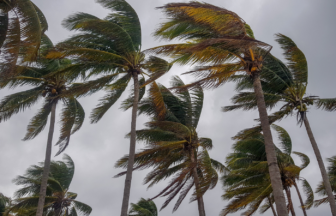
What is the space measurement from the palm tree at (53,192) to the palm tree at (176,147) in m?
7.17

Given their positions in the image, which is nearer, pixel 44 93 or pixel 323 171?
pixel 323 171

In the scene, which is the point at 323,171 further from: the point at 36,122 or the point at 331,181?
the point at 36,122

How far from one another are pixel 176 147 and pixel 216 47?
23.0 ft

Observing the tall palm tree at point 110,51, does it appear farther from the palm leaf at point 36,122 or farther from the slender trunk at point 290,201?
the slender trunk at point 290,201

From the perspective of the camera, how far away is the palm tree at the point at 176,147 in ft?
48.7

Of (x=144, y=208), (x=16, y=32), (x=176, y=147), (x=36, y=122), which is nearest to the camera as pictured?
(x=16, y=32)

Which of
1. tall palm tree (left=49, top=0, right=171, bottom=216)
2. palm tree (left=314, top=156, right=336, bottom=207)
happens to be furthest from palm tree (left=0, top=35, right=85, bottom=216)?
palm tree (left=314, top=156, right=336, bottom=207)

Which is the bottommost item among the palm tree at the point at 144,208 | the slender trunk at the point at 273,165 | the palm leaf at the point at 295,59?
the slender trunk at the point at 273,165

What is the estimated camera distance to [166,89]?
1390 centimetres

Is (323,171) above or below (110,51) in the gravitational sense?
below

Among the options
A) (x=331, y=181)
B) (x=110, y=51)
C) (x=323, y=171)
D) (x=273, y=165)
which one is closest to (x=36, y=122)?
(x=110, y=51)

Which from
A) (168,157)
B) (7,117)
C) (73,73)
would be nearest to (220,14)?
(73,73)

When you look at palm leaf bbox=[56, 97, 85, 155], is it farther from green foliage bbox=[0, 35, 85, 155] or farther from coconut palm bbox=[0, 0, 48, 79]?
coconut palm bbox=[0, 0, 48, 79]

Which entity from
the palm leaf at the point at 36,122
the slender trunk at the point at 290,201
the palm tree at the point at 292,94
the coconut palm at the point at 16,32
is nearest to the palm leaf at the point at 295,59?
the palm tree at the point at 292,94
